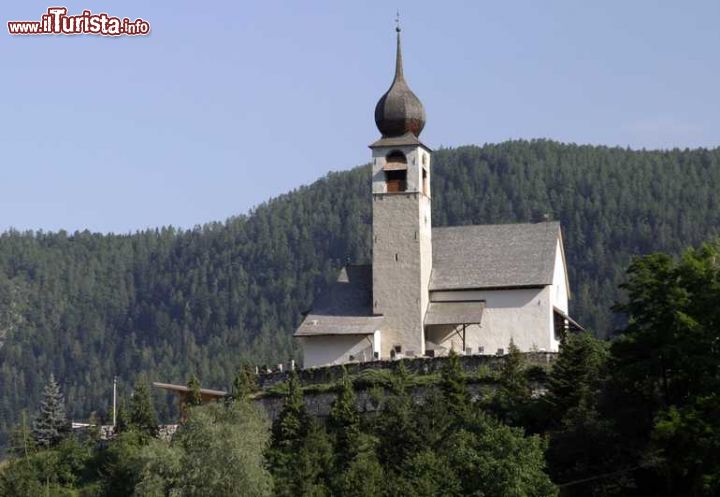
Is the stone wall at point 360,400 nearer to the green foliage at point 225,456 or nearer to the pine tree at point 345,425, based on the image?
the pine tree at point 345,425

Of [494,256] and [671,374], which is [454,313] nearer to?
[494,256]

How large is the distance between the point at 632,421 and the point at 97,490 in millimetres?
22709

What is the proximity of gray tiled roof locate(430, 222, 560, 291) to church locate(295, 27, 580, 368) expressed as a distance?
0.14 ft

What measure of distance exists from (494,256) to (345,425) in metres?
14.0

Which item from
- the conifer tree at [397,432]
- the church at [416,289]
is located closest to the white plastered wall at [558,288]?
the church at [416,289]

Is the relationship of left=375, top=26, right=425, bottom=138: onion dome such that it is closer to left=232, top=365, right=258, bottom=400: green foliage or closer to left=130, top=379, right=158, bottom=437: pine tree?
left=232, top=365, right=258, bottom=400: green foliage

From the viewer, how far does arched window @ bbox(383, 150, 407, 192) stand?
6750cm

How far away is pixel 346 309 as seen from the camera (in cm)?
6725

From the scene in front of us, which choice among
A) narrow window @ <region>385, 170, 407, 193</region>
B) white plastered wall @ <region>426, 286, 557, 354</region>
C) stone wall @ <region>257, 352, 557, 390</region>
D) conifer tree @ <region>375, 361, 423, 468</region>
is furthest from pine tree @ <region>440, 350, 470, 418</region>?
narrow window @ <region>385, 170, 407, 193</region>

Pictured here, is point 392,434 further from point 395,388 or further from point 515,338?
point 515,338

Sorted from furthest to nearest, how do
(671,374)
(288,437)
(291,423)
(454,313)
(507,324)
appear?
(507,324), (454,313), (291,423), (288,437), (671,374)

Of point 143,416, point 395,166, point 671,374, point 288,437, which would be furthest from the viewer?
point 395,166

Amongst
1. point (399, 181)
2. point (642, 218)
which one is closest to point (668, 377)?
point (399, 181)

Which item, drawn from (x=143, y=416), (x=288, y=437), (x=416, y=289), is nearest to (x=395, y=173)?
(x=416, y=289)
